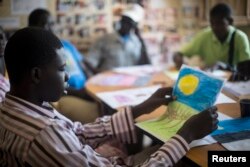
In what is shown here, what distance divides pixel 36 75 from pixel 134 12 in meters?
2.18

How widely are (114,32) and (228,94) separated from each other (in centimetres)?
151

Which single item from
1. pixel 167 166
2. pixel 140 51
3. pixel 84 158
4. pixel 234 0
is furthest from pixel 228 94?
pixel 234 0

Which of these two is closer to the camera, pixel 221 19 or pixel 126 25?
pixel 221 19

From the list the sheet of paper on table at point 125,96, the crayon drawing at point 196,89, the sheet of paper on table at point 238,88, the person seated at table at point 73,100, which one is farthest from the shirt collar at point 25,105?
the person seated at table at point 73,100

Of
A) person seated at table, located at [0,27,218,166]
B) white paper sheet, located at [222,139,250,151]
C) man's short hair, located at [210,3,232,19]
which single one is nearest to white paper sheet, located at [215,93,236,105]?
white paper sheet, located at [222,139,250,151]

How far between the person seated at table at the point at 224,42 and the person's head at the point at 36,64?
1661 mm

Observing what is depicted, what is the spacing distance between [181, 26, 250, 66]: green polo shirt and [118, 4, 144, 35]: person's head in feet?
1.62

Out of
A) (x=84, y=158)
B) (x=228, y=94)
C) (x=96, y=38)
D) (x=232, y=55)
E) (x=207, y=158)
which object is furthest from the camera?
(x=96, y=38)

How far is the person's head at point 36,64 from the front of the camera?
979 millimetres

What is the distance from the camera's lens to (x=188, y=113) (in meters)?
1.33

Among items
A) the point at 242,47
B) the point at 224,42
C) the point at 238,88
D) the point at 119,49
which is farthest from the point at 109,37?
the point at 238,88

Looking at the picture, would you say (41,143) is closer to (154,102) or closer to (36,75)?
(36,75)

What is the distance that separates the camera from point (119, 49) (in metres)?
3.01

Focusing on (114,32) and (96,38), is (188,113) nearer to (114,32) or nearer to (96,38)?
(114,32)
